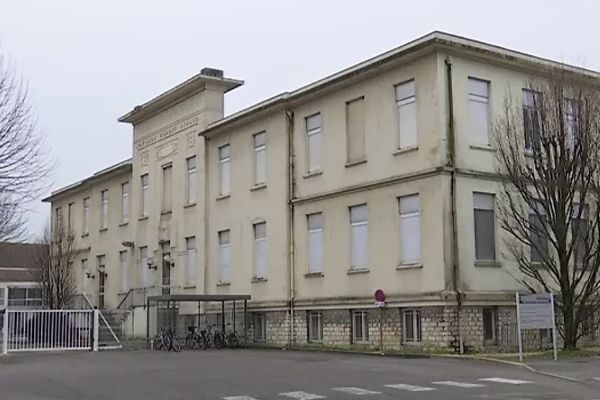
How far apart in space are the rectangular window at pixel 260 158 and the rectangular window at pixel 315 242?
11.9 feet

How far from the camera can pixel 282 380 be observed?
1842 cm

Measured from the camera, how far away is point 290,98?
107 feet

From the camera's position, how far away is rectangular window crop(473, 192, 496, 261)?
87.6ft

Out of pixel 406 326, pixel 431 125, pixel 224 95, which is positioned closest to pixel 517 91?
pixel 431 125

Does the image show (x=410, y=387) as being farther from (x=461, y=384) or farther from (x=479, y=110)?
(x=479, y=110)

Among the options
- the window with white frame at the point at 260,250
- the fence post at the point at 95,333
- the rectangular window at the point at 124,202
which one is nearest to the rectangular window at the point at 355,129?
the window with white frame at the point at 260,250

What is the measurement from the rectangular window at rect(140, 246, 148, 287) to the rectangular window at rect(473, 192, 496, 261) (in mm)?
20689

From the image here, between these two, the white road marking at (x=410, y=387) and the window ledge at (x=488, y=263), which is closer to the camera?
the white road marking at (x=410, y=387)

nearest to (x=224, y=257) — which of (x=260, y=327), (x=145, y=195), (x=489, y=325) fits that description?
(x=260, y=327)

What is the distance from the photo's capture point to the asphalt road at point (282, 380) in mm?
15938

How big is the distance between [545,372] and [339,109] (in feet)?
43.6

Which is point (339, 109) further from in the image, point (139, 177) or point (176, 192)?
point (139, 177)

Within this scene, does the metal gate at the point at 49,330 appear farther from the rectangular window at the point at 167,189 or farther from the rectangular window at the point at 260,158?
the rectangular window at the point at 167,189

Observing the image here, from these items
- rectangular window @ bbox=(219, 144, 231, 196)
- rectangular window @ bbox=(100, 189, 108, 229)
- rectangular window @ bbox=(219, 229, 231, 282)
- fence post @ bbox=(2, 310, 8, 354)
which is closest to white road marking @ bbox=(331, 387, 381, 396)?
fence post @ bbox=(2, 310, 8, 354)
